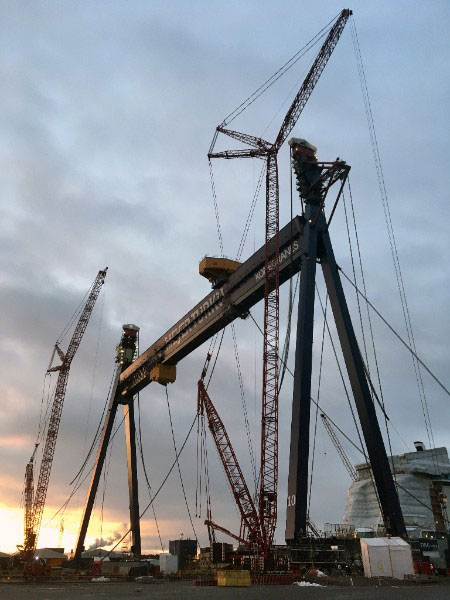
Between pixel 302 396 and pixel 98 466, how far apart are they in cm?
4325

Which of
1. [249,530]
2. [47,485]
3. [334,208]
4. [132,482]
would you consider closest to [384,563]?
[249,530]

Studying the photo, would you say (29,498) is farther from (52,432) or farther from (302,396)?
(302,396)

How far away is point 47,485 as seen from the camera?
85.6 m

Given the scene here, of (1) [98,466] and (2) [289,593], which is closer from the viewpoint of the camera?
(2) [289,593]

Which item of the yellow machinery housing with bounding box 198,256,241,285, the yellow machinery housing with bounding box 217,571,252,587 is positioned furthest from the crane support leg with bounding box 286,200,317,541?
the yellow machinery housing with bounding box 198,256,241,285

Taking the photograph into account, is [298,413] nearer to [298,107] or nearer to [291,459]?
[291,459]

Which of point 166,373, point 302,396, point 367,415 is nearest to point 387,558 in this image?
point 367,415

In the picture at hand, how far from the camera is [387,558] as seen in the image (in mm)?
33031

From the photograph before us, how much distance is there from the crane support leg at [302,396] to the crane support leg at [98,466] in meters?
39.3

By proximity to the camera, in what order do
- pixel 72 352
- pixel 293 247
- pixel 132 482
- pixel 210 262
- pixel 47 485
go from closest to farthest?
pixel 293 247 < pixel 210 262 < pixel 132 482 < pixel 47 485 < pixel 72 352

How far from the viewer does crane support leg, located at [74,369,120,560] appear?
67625mm

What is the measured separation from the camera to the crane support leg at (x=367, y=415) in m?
33.9

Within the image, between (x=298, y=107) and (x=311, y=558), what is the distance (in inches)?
1762

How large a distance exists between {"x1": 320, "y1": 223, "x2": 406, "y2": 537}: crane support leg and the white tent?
0.88 metres
